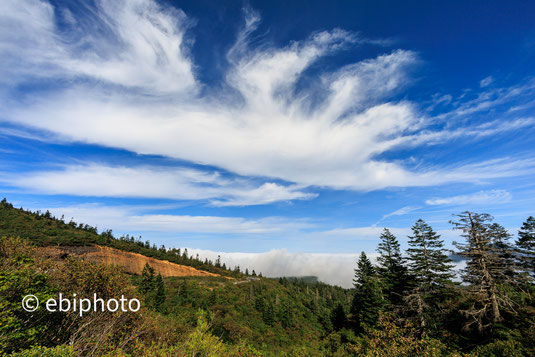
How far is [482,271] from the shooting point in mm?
24781

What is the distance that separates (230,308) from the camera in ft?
266

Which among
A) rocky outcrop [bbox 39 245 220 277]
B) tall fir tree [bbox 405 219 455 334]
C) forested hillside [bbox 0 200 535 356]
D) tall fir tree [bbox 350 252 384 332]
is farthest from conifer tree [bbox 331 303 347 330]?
rocky outcrop [bbox 39 245 220 277]

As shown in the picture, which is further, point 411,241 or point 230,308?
point 230,308

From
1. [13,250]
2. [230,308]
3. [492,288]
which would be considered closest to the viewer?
[13,250]

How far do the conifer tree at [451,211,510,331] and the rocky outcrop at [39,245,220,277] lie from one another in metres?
92.4

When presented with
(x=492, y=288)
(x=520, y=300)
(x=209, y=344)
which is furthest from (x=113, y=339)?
(x=520, y=300)

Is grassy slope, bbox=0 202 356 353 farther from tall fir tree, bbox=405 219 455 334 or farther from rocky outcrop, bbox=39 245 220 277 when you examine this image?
tall fir tree, bbox=405 219 455 334

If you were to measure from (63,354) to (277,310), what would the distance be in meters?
91.7

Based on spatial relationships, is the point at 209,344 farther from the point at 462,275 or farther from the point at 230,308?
the point at 230,308

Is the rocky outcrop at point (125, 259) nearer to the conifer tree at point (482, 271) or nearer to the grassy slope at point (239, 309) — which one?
the grassy slope at point (239, 309)

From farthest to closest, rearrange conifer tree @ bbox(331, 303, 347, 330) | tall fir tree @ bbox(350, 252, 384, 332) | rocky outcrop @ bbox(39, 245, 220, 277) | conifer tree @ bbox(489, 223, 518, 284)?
rocky outcrop @ bbox(39, 245, 220, 277), conifer tree @ bbox(331, 303, 347, 330), tall fir tree @ bbox(350, 252, 384, 332), conifer tree @ bbox(489, 223, 518, 284)

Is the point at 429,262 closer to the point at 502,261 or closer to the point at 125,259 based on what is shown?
the point at 502,261

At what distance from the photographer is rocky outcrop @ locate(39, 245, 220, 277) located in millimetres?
88188

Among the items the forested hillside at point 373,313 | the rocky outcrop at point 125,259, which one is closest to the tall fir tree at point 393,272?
the forested hillside at point 373,313
